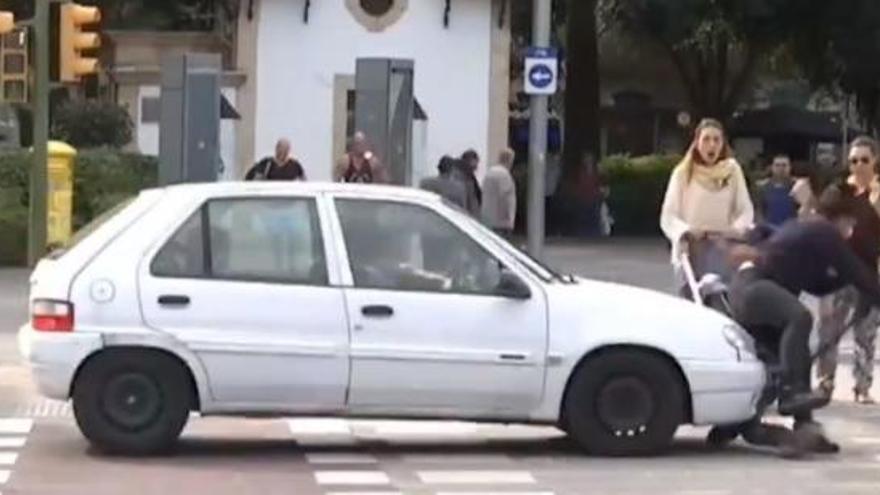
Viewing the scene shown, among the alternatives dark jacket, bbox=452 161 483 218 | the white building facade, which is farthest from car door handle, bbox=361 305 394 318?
the white building facade

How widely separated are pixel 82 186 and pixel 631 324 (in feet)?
64.9

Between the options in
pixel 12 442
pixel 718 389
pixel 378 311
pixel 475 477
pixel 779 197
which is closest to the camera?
pixel 475 477

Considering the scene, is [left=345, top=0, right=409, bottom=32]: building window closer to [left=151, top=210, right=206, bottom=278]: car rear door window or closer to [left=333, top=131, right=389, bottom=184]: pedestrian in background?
[left=333, top=131, right=389, bottom=184]: pedestrian in background

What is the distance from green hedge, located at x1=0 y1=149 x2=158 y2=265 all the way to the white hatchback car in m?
15.6

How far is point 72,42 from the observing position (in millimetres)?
21219

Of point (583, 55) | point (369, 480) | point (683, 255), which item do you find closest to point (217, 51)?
point (583, 55)

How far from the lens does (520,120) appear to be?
48062mm

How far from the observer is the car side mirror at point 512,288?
12836 millimetres

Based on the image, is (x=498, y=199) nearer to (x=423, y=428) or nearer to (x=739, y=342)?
(x=423, y=428)

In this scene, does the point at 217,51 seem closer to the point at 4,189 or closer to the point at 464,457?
the point at 4,189

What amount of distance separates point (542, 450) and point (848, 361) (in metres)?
6.03

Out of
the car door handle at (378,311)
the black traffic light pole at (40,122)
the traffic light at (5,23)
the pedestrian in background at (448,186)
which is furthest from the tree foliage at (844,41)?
the car door handle at (378,311)

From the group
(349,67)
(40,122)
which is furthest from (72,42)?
(349,67)

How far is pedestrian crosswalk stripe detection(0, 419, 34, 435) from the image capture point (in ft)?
46.0
